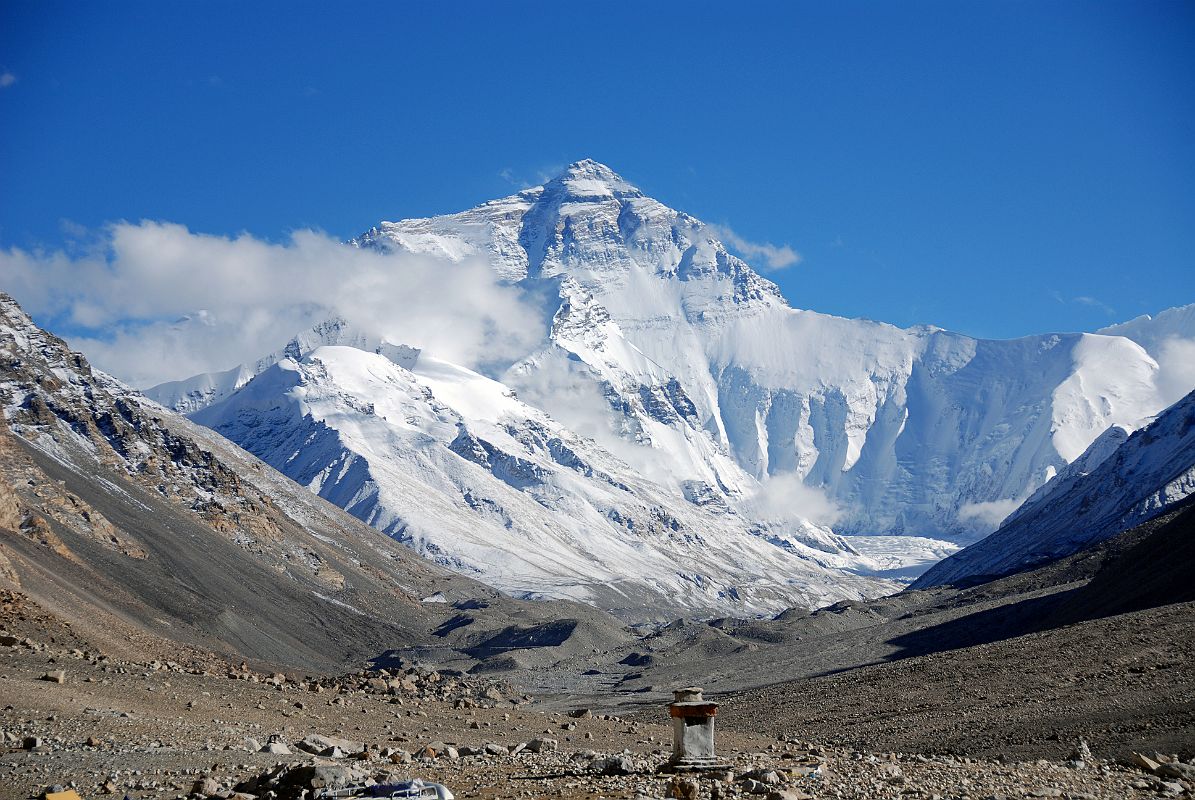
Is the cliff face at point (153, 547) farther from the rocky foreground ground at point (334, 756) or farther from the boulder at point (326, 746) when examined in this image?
the boulder at point (326, 746)

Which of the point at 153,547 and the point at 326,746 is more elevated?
the point at 153,547

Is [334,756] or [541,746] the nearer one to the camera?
[334,756]

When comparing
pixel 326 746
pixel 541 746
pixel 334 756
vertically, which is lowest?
pixel 334 756

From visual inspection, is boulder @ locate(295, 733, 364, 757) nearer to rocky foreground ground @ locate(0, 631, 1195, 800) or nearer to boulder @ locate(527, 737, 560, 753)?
rocky foreground ground @ locate(0, 631, 1195, 800)

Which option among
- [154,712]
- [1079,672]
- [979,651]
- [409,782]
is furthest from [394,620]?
[409,782]

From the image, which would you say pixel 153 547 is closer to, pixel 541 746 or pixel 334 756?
pixel 541 746

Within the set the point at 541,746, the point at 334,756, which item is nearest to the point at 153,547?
the point at 541,746

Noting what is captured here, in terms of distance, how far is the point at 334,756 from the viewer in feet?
92.0

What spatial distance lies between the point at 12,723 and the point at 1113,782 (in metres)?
26.6

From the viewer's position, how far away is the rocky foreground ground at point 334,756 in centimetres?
2306

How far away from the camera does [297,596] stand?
5969 inches

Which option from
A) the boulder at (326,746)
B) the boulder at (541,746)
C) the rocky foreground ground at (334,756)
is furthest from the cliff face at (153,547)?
the boulder at (541,746)

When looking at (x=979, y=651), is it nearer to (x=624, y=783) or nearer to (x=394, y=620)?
(x=624, y=783)

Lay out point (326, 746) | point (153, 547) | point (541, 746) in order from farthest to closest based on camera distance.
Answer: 1. point (153, 547)
2. point (541, 746)
3. point (326, 746)
